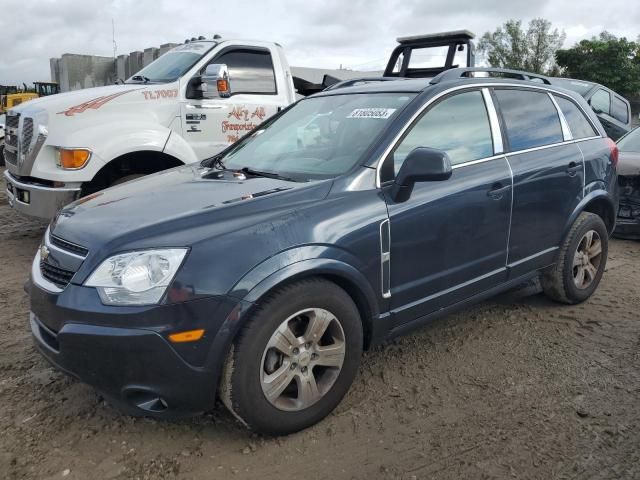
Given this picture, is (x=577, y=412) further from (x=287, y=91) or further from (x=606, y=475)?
(x=287, y=91)

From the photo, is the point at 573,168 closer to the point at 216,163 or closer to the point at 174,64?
the point at 216,163

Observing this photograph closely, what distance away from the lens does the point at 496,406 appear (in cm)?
301

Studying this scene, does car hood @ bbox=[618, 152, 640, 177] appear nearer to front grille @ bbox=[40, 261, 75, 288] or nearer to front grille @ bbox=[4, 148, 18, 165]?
front grille @ bbox=[40, 261, 75, 288]

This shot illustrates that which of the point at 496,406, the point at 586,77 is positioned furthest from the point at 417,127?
the point at 586,77

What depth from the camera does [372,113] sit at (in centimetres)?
338

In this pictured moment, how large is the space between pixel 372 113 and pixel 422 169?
0.68 m

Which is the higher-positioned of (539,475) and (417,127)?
(417,127)

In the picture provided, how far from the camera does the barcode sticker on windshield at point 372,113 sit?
3293 millimetres

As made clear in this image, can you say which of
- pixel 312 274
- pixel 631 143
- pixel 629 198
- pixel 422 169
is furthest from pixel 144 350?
pixel 631 143

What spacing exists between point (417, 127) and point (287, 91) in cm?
379

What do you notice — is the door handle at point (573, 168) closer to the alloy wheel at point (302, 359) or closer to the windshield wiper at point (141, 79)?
the alloy wheel at point (302, 359)

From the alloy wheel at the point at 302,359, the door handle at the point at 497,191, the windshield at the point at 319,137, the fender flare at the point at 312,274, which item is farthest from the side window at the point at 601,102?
the alloy wheel at the point at 302,359

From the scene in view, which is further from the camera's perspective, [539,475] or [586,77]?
[586,77]

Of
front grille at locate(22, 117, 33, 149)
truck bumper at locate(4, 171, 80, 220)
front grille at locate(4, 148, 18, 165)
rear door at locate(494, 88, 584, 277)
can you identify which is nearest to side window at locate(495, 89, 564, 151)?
rear door at locate(494, 88, 584, 277)
